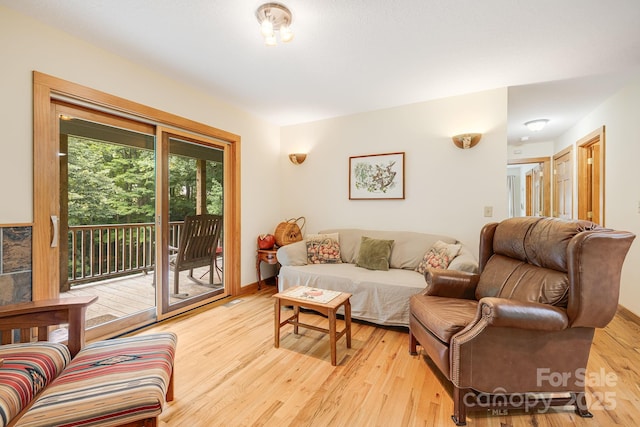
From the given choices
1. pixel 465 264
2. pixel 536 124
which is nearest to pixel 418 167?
pixel 465 264

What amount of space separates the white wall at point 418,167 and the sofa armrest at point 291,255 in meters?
0.78

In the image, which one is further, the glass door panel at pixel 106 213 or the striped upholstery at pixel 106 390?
the glass door panel at pixel 106 213

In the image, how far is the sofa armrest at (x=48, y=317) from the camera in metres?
1.44

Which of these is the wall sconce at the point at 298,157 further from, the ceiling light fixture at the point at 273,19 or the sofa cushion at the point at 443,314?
the sofa cushion at the point at 443,314

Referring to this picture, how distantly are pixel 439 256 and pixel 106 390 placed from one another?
262 cm

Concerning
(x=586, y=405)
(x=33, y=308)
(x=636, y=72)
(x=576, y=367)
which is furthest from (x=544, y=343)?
(x=636, y=72)

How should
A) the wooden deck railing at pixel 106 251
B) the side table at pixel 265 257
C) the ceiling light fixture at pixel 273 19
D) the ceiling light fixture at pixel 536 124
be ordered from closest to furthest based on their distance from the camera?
1. the ceiling light fixture at pixel 273 19
2. the wooden deck railing at pixel 106 251
3. the side table at pixel 265 257
4. the ceiling light fixture at pixel 536 124

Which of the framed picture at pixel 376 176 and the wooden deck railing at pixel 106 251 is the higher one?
the framed picture at pixel 376 176

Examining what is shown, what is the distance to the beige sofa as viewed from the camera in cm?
251

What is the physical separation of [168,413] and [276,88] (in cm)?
287

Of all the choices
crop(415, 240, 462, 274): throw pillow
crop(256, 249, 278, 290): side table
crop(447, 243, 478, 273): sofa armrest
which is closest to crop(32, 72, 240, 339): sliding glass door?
crop(256, 249, 278, 290): side table

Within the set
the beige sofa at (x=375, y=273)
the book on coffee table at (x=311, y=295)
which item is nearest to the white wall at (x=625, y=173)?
the beige sofa at (x=375, y=273)

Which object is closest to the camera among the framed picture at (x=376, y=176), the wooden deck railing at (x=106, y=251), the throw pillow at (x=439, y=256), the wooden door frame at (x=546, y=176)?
the throw pillow at (x=439, y=256)

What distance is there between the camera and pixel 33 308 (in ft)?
4.75
